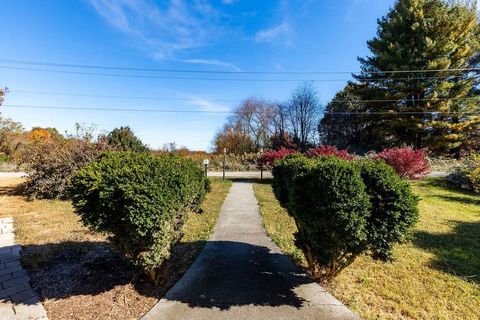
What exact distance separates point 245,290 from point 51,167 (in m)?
9.64

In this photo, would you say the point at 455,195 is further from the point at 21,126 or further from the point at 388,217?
the point at 21,126

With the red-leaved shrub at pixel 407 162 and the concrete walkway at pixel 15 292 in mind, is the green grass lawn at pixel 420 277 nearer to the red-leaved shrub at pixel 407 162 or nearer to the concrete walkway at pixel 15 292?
the red-leaved shrub at pixel 407 162

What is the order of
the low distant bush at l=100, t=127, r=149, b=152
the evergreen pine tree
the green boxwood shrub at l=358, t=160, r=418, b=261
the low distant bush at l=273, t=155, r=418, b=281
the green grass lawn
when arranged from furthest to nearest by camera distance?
the evergreen pine tree < the low distant bush at l=100, t=127, r=149, b=152 < the green grass lawn < the green boxwood shrub at l=358, t=160, r=418, b=261 < the low distant bush at l=273, t=155, r=418, b=281

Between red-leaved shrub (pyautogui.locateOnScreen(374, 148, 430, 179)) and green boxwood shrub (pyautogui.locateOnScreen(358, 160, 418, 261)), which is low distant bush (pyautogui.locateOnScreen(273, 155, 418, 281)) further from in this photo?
red-leaved shrub (pyautogui.locateOnScreen(374, 148, 430, 179))

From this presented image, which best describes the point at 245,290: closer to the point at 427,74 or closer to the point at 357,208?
the point at 357,208

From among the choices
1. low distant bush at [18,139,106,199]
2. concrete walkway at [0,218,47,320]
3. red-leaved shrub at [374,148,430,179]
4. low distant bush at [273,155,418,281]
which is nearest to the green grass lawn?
low distant bush at [273,155,418,281]

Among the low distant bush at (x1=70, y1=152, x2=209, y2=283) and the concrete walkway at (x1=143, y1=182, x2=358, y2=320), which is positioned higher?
the low distant bush at (x1=70, y1=152, x2=209, y2=283)

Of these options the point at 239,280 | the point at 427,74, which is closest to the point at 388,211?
the point at 239,280

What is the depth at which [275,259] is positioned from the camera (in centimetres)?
455

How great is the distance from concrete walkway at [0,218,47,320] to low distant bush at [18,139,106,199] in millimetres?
5203

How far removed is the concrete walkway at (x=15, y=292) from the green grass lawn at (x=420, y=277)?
382cm

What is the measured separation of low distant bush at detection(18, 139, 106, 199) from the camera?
31.2 ft

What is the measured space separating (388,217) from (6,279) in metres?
5.42

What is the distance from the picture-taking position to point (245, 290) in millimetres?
3461
